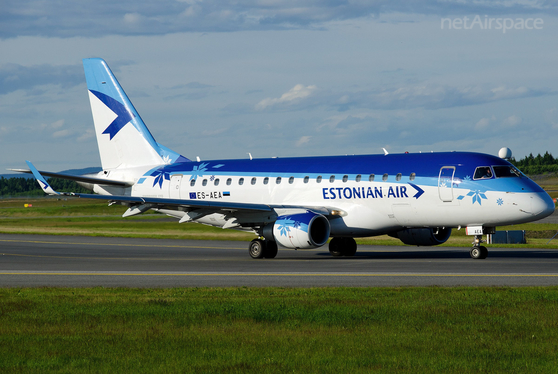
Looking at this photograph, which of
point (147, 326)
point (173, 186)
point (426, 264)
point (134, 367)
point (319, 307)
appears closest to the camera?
point (134, 367)

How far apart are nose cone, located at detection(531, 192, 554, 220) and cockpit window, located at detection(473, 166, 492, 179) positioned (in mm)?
1860

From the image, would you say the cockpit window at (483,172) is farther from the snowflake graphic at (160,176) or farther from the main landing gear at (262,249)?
the snowflake graphic at (160,176)

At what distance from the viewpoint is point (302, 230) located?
27016mm

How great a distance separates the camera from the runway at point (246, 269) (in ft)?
63.1

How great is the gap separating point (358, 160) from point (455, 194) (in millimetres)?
4861

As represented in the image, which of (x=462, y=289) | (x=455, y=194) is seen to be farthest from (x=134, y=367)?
(x=455, y=194)

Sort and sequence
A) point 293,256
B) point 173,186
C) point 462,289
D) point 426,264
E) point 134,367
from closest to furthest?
point 134,367 → point 462,289 → point 426,264 → point 293,256 → point 173,186

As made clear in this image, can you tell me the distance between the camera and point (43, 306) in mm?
14219

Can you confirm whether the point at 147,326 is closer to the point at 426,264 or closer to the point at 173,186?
the point at 426,264

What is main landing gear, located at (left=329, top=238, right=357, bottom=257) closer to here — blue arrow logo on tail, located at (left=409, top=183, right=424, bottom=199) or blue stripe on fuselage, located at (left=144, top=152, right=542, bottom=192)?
blue stripe on fuselage, located at (left=144, top=152, right=542, bottom=192)

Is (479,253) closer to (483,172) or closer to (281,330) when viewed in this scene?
(483,172)

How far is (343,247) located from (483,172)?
26.4ft

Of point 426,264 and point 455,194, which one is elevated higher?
point 455,194

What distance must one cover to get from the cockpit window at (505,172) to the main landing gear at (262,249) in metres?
9.78
